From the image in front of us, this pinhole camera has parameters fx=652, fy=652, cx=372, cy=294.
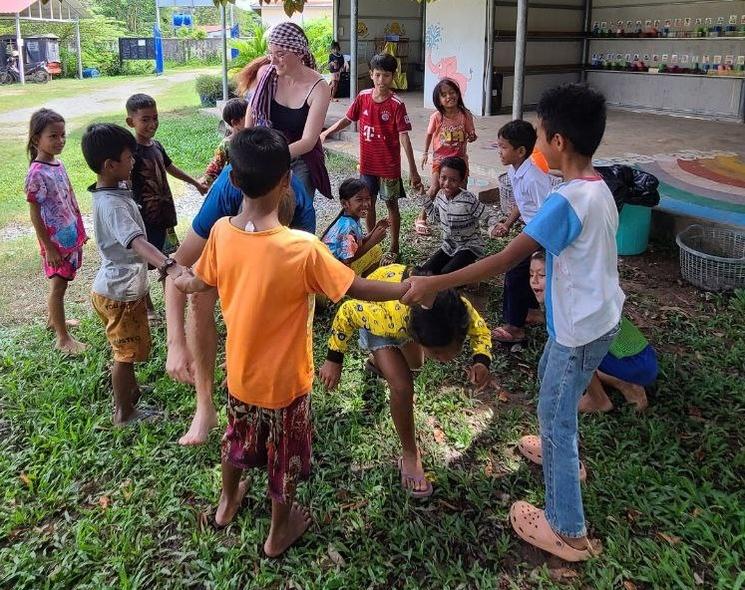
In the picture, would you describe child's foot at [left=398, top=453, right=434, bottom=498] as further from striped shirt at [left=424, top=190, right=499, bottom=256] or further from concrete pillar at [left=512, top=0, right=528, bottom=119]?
concrete pillar at [left=512, top=0, right=528, bottom=119]

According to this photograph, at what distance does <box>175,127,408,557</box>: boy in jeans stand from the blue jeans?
604 mm

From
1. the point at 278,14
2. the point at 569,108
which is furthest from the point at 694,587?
the point at 278,14

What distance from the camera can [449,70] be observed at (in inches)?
493

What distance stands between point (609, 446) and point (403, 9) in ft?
52.0

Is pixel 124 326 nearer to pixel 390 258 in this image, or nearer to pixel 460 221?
pixel 460 221

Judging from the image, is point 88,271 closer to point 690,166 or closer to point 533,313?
point 533,313

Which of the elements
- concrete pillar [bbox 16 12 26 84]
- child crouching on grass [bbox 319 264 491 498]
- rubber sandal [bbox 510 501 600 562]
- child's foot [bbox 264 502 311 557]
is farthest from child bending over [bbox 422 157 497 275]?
concrete pillar [bbox 16 12 26 84]

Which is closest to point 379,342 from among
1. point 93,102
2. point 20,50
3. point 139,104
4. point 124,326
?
point 124,326

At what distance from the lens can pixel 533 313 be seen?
14.3ft

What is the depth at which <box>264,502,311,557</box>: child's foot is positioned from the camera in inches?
95.0

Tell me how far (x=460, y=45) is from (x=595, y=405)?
10284mm

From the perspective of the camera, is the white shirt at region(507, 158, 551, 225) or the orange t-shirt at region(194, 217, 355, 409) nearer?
the orange t-shirt at region(194, 217, 355, 409)

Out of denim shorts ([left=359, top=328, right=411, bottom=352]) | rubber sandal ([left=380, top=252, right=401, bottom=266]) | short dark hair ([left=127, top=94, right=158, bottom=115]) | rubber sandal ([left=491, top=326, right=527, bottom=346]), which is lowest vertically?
rubber sandal ([left=491, top=326, right=527, bottom=346])

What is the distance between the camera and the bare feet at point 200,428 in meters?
2.89
